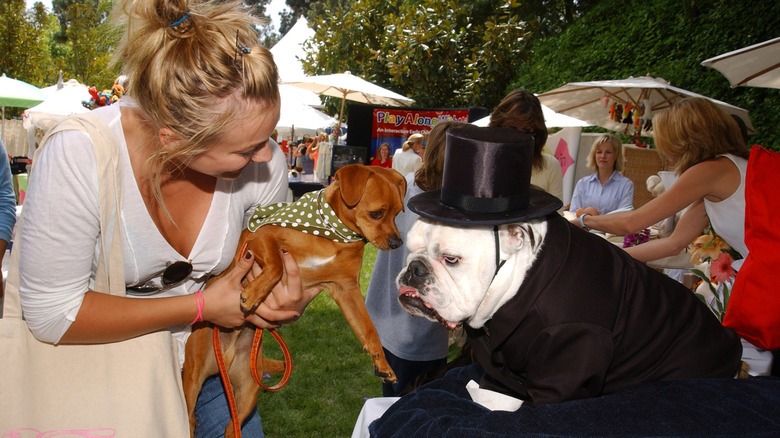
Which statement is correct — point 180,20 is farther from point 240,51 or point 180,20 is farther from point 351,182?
point 351,182

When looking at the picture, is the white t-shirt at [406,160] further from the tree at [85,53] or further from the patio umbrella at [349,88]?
the tree at [85,53]

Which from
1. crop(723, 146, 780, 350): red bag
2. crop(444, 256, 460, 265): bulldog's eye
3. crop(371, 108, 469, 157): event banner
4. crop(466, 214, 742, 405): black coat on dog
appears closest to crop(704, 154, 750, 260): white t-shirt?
crop(723, 146, 780, 350): red bag

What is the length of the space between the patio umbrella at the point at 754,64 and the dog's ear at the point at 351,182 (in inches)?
145

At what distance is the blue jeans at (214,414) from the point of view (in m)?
2.31

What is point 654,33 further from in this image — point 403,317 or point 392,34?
point 392,34

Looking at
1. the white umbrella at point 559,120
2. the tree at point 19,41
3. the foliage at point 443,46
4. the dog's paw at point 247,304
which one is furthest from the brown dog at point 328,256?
the tree at point 19,41

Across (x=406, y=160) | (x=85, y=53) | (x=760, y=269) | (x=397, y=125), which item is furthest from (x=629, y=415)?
(x=85, y=53)

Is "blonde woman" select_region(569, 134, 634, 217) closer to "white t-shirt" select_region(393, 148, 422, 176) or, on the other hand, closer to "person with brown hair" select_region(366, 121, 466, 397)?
"person with brown hair" select_region(366, 121, 466, 397)

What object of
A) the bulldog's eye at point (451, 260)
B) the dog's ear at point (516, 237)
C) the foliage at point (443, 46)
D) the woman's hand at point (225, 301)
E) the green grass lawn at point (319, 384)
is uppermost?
the foliage at point (443, 46)

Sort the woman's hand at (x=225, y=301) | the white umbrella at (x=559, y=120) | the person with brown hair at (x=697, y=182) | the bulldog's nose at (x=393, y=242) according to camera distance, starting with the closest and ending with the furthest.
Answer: the woman's hand at (x=225, y=301), the bulldog's nose at (x=393, y=242), the person with brown hair at (x=697, y=182), the white umbrella at (x=559, y=120)

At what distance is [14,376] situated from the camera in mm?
1543

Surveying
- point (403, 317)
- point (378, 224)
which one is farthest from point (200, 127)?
point (403, 317)

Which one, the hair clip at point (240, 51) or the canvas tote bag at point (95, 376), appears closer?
the canvas tote bag at point (95, 376)

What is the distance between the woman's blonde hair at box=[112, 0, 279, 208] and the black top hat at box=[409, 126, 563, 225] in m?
0.65
